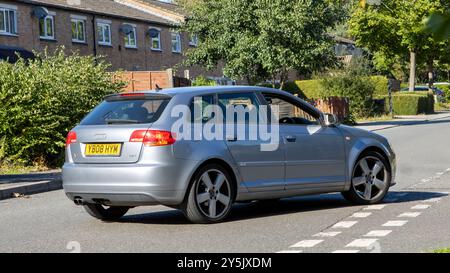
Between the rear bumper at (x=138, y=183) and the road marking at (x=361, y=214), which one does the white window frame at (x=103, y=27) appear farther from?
the rear bumper at (x=138, y=183)

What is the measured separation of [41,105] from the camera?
1942 cm

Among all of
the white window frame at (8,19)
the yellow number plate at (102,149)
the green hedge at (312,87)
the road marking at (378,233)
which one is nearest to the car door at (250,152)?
the yellow number plate at (102,149)

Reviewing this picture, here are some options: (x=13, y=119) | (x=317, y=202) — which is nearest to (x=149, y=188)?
(x=317, y=202)

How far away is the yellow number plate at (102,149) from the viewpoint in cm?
933

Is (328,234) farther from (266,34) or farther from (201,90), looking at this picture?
(266,34)

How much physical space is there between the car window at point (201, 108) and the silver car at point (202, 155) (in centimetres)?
1

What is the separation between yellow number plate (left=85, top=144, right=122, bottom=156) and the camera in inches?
367

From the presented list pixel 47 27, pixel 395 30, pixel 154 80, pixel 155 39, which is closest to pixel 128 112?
pixel 154 80

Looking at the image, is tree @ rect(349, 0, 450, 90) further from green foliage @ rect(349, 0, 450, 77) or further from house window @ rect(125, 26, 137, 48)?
house window @ rect(125, 26, 137, 48)

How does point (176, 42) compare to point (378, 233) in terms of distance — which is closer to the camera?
point (378, 233)

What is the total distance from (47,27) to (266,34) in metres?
12.6

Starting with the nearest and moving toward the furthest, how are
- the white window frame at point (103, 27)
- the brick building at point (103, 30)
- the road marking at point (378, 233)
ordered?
the road marking at point (378, 233) < the brick building at point (103, 30) < the white window frame at point (103, 27)

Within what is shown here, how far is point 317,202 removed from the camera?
1183cm

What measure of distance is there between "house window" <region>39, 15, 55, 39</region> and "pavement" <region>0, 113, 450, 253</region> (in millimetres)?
29826
